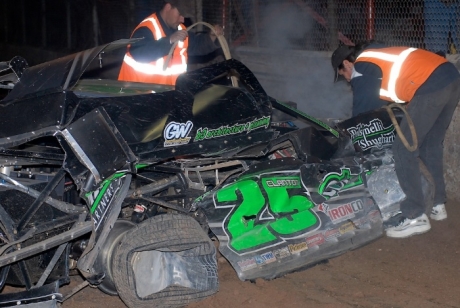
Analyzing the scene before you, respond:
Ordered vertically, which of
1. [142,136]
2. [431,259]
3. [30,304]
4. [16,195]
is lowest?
[431,259]

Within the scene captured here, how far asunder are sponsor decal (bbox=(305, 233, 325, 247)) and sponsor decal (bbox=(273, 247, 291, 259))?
179 mm

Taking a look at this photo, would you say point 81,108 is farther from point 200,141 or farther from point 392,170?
point 392,170

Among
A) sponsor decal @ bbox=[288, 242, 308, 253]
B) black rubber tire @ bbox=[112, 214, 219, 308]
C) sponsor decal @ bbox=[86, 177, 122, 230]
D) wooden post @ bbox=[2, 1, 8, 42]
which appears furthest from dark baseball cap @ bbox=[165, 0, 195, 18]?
wooden post @ bbox=[2, 1, 8, 42]

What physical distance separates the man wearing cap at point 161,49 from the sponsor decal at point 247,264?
2374mm

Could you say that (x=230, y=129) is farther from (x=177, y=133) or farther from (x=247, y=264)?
(x=247, y=264)

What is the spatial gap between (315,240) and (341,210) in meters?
0.31

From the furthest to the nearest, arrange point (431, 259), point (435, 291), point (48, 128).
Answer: point (431, 259) < point (435, 291) < point (48, 128)

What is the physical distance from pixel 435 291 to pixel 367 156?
118 centimetres

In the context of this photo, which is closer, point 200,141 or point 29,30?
point 200,141

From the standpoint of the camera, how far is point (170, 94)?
13.6 feet

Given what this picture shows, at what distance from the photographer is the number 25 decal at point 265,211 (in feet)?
14.3

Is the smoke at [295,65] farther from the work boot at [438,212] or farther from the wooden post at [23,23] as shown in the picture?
the wooden post at [23,23]

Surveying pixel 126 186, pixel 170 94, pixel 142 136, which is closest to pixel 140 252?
pixel 126 186

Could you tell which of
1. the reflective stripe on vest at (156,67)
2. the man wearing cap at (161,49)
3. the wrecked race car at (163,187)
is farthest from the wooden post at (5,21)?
the wrecked race car at (163,187)
